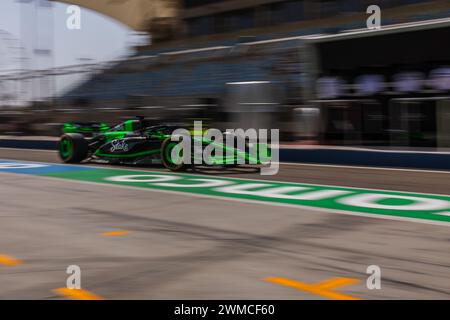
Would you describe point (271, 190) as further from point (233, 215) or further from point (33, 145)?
point (33, 145)

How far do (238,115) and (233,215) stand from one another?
35.5ft

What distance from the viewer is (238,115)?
55.7 ft

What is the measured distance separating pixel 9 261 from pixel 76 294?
3.65ft

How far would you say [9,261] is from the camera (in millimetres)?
4395

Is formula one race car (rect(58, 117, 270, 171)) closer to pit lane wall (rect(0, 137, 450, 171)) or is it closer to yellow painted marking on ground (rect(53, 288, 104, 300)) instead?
pit lane wall (rect(0, 137, 450, 171))

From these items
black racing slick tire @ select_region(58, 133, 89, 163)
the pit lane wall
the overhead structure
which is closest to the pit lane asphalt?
black racing slick tire @ select_region(58, 133, 89, 163)

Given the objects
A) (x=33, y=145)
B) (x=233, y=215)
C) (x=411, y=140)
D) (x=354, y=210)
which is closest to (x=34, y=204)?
(x=233, y=215)

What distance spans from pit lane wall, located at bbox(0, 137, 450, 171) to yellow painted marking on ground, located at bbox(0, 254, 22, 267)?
924cm

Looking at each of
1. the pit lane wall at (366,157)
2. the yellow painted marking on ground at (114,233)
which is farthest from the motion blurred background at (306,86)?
the yellow painted marking on ground at (114,233)

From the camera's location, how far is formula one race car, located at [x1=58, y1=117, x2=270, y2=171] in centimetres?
1071

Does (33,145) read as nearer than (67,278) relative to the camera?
No

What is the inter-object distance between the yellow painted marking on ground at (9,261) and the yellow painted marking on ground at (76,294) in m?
0.84

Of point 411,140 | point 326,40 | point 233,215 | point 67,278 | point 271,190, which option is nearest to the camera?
point 67,278

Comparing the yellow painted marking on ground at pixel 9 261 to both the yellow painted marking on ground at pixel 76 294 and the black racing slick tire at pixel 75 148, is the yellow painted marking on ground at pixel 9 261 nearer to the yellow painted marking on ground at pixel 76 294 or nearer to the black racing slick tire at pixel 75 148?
the yellow painted marking on ground at pixel 76 294
